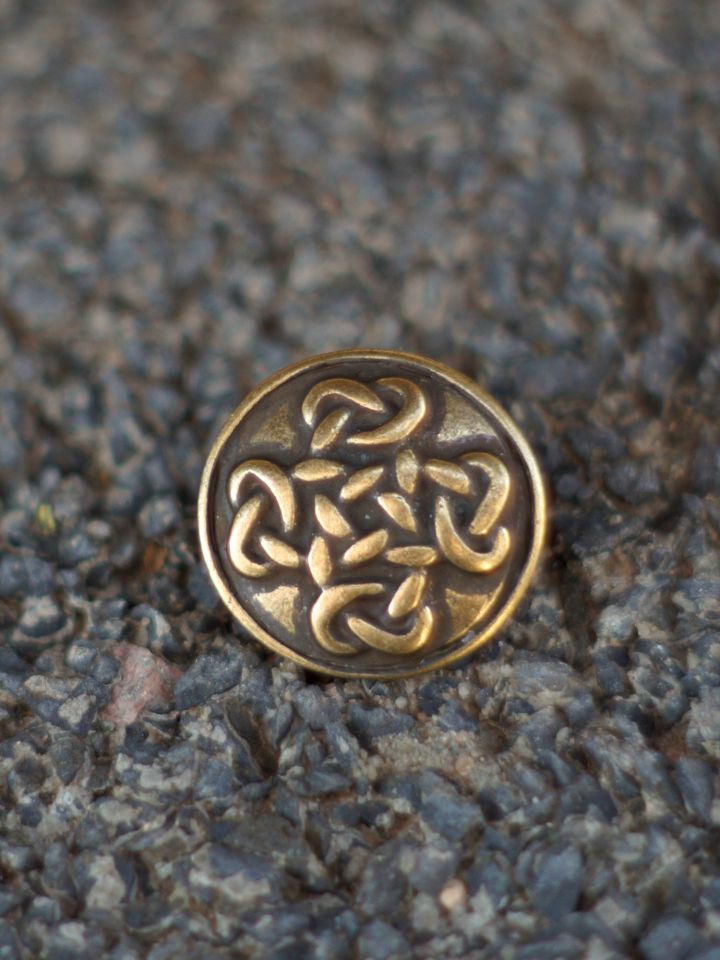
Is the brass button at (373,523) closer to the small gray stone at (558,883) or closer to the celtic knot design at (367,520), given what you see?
the celtic knot design at (367,520)

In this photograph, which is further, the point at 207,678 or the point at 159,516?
the point at 159,516

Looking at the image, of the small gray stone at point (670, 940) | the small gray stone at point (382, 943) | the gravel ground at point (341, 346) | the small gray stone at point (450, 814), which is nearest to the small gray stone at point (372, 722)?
the gravel ground at point (341, 346)

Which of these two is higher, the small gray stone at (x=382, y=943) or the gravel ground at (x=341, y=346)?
the gravel ground at (x=341, y=346)

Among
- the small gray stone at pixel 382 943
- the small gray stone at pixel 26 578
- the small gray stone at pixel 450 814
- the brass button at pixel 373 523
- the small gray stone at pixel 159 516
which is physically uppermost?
the brass button at pixel 373 523

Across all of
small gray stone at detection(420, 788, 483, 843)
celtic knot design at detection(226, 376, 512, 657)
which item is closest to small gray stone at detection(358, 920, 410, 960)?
small gray stone at detection(420, 788, 483, 843)

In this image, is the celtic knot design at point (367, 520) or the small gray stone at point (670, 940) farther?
the celtic knot design at point (367, 520)

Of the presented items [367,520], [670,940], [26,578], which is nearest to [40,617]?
[26,578]

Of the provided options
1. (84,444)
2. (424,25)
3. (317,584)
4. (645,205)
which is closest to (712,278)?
(645,205)

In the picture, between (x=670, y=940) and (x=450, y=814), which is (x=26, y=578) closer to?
(x=450, y=814)
